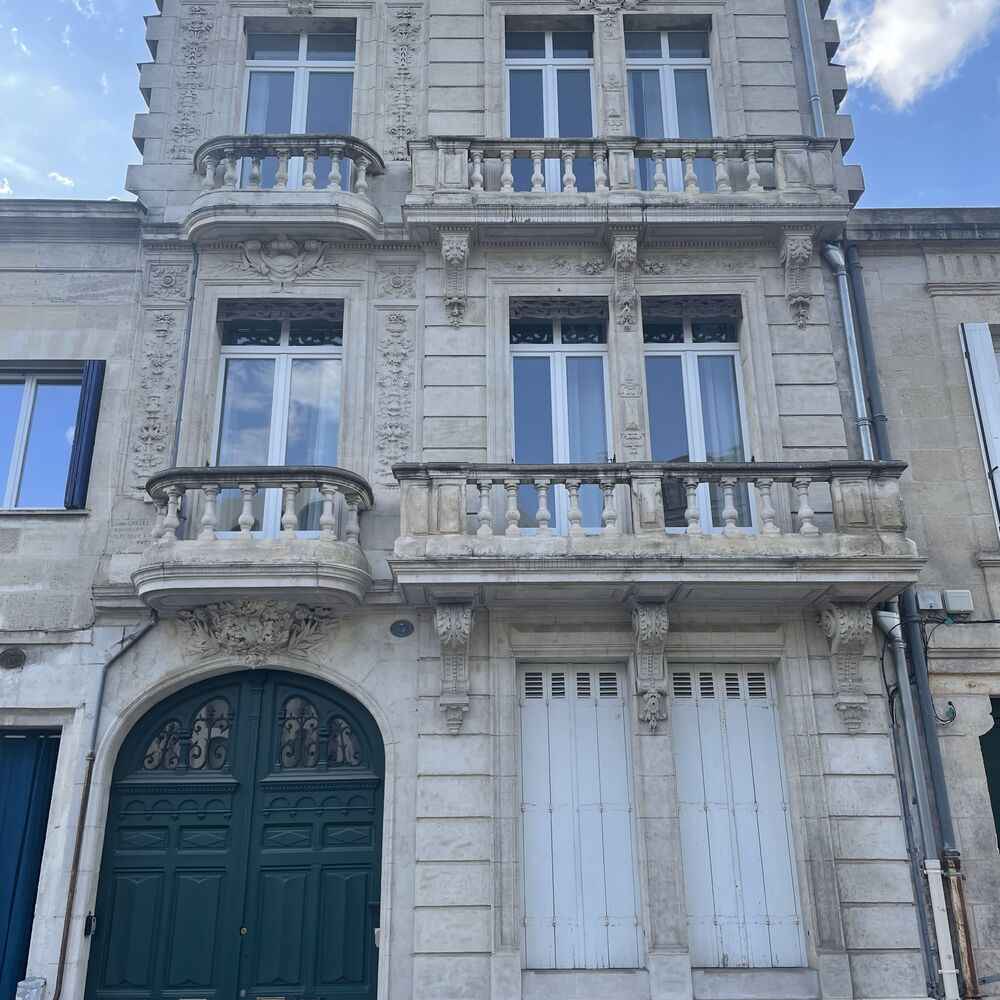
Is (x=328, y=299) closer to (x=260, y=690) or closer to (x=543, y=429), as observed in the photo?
(x=543, y=429)

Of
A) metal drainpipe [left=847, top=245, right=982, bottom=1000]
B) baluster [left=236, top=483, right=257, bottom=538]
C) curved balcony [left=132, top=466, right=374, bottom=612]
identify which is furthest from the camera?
baluster [left=236, top=483, right=257, bottom=538]

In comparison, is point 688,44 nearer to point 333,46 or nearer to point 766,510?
point 333,46

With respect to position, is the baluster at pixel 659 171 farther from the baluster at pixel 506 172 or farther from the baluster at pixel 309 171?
the baluster at pixel 309 171

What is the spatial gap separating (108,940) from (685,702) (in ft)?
18.2

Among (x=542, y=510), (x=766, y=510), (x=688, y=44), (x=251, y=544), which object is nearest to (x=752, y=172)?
(x=688, y=44)

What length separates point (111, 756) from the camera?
8.56 meters

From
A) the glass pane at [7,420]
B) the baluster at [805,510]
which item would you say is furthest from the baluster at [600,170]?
the glass pane at [7,420]

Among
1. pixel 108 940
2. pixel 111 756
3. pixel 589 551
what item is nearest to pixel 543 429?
pixel 589 551

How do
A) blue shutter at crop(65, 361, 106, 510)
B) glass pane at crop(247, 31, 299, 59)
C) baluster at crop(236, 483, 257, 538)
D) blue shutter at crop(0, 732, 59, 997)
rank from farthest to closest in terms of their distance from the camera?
glass pane at crop(247, 31, 299, 59)
blue shutter at crop(65, 361, 106, 510)
baluster at crop(236, 483, 257, 538)
blue shutter at crop(0, 732, 59, 997)

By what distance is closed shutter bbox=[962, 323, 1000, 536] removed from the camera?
31.2 ft

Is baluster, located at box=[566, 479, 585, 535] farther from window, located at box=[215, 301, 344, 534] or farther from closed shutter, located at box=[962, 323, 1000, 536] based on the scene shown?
closed shutter, located at box=[962, 323, 1000, 536]

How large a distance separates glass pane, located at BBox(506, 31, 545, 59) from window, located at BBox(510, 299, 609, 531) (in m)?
3.63

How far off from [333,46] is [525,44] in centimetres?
237

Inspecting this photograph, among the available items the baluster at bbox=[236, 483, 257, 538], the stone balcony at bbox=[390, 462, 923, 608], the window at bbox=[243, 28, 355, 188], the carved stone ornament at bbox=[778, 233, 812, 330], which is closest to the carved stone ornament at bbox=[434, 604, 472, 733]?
the stone balcony at bbox=[390, 462, 923, 608]
